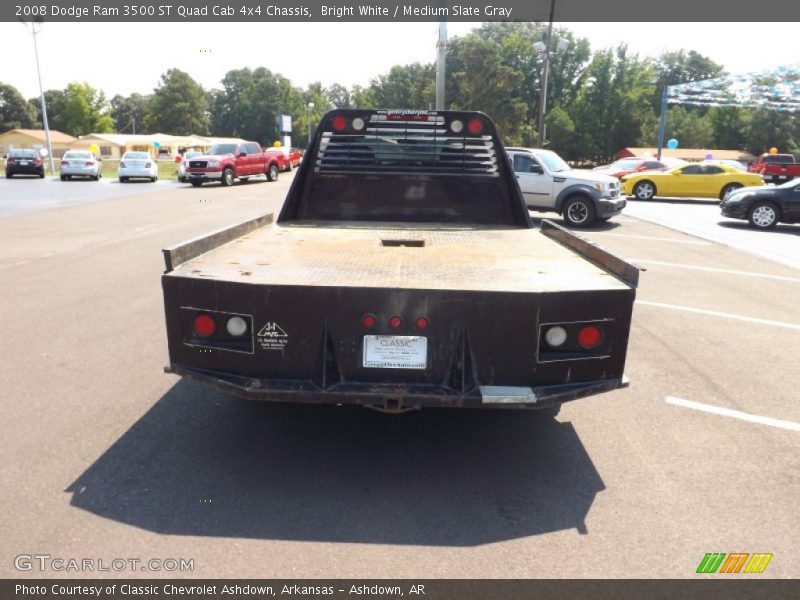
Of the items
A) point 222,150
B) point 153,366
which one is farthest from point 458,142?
point 222,150

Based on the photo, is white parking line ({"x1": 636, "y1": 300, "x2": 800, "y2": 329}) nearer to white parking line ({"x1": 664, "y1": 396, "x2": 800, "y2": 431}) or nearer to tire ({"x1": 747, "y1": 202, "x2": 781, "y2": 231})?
white parking line ({"x1": 664, "y1": 396, "x2": 800, "y2": 431})

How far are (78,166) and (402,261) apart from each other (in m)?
33.8

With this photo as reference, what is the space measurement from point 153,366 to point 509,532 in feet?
11.2

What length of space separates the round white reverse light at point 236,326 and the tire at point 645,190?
23668 millimetres

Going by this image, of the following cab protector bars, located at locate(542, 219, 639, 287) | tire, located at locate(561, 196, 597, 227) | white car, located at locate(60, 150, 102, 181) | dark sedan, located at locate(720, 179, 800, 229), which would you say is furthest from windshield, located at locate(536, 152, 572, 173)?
white car, located at locate(60, 150, 102, 181)

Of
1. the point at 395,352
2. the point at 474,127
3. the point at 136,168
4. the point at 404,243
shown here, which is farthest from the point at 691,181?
the point at 136,168

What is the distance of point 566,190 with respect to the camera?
14984mm

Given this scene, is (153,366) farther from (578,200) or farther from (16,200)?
(16,200)

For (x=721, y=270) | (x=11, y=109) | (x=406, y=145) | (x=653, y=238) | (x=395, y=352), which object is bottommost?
(x=653, y=238)

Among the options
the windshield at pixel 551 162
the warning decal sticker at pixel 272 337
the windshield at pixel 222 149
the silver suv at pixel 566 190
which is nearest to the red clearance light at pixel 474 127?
the warning decal sticker at pixel 272 337

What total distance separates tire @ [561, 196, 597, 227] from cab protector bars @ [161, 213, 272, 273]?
10.9m

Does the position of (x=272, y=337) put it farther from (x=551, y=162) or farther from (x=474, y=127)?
(x=551, y=162)

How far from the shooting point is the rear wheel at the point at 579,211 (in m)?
15.0

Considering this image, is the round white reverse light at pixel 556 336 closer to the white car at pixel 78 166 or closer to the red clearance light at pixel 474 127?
the red clearance light at pixel 474 127
